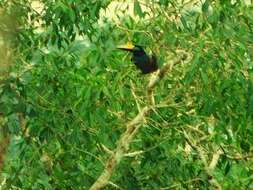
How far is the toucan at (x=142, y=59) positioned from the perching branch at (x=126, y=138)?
0.11 m

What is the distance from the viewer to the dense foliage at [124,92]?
7781 millimetres

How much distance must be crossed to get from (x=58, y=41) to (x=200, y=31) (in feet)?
5.38

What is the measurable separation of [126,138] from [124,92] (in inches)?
25.5

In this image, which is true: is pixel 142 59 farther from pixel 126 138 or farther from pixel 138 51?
pixel 126 138

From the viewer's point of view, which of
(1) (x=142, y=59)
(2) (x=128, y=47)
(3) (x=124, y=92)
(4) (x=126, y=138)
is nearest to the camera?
(1) (x=142, y=59)

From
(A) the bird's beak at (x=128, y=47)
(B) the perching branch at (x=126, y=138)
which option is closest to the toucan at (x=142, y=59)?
(A) the bird's beak at (x=128, y=47)

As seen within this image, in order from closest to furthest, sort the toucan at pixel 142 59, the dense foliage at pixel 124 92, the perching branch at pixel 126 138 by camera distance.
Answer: the dense foliage at pixel 124 92 → the toucan at pixel 142 59 → the perching branch at pixel 126 138

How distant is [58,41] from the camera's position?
8445 mm

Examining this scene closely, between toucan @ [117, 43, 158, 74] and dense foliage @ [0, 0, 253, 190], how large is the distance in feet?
0.38

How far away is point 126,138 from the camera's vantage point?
925 centimetres

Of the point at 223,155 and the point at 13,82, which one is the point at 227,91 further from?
the point at 13,82

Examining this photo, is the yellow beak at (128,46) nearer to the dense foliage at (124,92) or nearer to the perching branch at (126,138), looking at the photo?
the dense foliage at (124,92)

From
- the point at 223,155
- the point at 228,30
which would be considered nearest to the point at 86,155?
the point at 223,155

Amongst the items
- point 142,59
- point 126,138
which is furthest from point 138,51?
point 126,138
